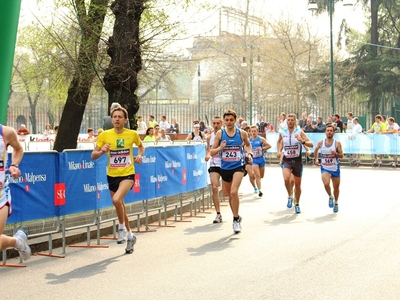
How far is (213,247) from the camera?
11.3 m

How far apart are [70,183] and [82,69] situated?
711cm

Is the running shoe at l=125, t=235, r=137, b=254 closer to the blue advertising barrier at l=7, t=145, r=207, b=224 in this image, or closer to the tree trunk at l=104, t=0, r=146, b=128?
the blue advertising barrier at l=7, t=145, r=207, b=224

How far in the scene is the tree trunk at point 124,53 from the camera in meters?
16.4

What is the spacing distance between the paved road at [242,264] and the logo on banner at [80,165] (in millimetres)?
1199

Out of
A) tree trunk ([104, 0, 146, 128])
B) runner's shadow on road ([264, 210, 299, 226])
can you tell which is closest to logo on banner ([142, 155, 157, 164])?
runner's shadow on road ([264, 210, 299, 226])

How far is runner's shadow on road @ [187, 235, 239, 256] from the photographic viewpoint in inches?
426

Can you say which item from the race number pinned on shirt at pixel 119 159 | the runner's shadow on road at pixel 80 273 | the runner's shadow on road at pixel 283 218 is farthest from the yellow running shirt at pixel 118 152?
the runner's shadow on road at pixel 283 218

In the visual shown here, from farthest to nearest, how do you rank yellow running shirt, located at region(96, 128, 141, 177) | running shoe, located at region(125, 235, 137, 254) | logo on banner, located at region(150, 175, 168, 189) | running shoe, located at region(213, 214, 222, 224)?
running shoe, located at region(213, 214, 222, 224), logo on banner, located at region(150, 175, 168, 189), yellow running shirt, located at region(96, 128, 141, 177), running shoe, located at region(125, 235, 137, 254)

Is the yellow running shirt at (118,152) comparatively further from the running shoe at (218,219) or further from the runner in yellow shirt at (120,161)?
the running shoe at (218,219)

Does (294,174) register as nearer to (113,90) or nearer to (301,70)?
(113,90)

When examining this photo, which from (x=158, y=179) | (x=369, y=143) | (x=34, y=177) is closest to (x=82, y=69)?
(x=158, y=179)

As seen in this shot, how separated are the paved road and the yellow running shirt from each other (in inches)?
45.3

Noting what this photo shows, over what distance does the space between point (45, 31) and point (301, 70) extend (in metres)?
37.8

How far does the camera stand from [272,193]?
20844 mm
